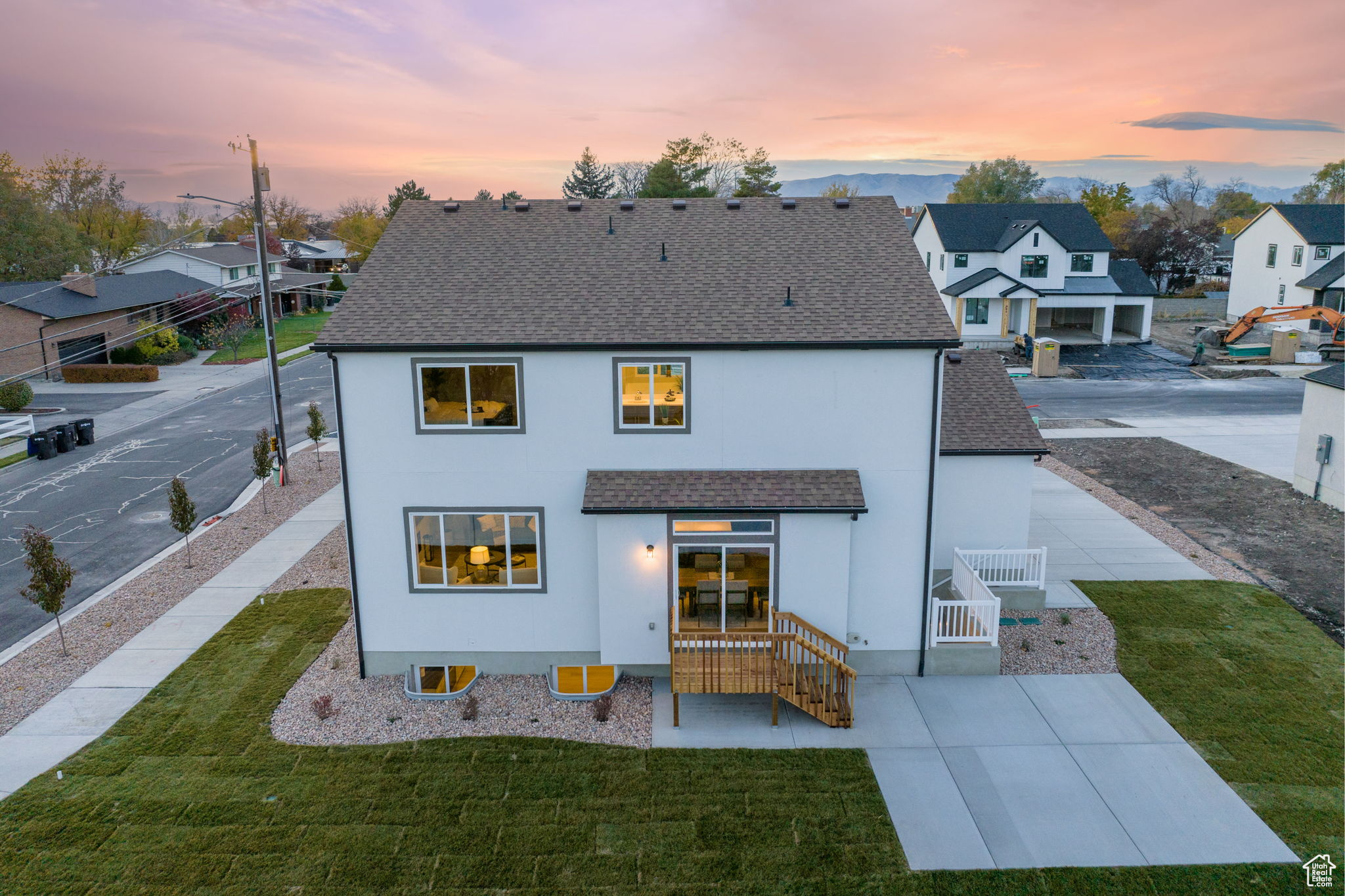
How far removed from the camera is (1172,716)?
11734mm

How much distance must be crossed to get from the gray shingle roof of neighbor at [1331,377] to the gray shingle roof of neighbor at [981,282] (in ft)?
81.0

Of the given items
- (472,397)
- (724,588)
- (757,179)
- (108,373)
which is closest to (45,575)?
(472,397)

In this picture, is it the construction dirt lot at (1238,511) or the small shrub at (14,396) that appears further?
the small shrub at (14,396)

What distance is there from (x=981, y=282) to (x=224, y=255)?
2166 inches

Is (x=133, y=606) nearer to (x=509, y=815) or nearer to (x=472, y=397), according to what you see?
(x=472, y=397)

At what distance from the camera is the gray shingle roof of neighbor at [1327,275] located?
45344mm

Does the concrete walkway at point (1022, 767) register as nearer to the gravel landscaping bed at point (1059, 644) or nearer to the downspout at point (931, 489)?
the gravel landscaping bed at point (1059, 644)

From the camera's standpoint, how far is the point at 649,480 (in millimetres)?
12453

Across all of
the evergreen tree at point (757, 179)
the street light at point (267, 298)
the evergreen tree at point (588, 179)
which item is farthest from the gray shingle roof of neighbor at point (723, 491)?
the evergreen tree at point (588, 179)

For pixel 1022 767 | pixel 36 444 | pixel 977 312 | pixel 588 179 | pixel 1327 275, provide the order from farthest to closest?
1. pixel 588 179
2. pixel 977 312
3. pixel 1327 275
4. pixel 36 444
5. pixel 1022 767

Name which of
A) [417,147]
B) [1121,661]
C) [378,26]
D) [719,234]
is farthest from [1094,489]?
[417,147]

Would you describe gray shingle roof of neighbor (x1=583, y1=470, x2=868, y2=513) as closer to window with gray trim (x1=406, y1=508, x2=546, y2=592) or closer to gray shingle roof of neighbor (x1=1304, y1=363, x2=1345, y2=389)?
window with gray trim (x1=406, y1=508, x2=546, y2=592)

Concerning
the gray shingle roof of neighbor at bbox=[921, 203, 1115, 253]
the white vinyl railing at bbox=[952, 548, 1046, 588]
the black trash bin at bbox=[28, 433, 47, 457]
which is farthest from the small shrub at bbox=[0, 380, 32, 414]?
the gray shingle roof of neighbor at bbox=[921, 203, 1115, 253]

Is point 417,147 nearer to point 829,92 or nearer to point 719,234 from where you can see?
point 829,92
